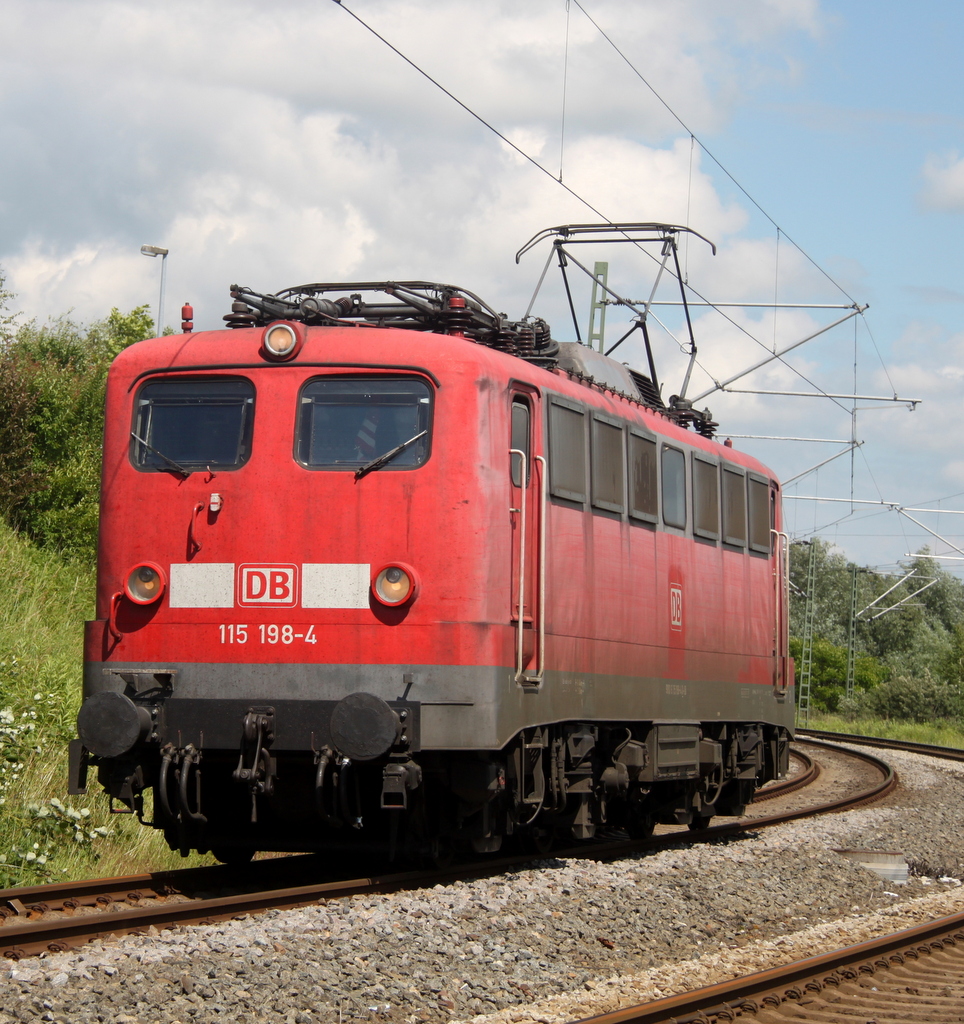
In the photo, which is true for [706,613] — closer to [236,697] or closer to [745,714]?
[745,714]

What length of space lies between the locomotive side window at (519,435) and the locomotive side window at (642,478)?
6.07 ft

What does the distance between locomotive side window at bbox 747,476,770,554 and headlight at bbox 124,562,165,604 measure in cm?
711

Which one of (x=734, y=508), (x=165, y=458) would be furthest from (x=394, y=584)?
(x=734, y=508)

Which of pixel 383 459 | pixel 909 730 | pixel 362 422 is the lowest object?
pixel 909 730

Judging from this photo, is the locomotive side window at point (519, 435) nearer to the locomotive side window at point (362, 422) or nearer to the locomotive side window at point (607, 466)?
the locomotive side window at point (362, 422)

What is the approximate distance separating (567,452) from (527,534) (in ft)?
3.03

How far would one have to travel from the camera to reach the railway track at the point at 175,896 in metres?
7.02

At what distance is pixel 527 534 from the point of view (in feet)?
30.8

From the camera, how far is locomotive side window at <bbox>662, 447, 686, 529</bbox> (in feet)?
39.3

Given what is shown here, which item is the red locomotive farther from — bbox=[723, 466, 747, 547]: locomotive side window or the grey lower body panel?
bbox=[723, 466, 747, 547]: locomotive side window

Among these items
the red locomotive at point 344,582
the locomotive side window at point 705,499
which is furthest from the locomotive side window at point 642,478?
the locomotive side window at point 705,499

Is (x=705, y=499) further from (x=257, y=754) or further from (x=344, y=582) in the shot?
(x=257, y=754)

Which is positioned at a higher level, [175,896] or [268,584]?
[268,584]

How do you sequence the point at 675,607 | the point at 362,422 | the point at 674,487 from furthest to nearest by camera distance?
the point at 674,487 → the point at 675,607 → the point at 362,422
